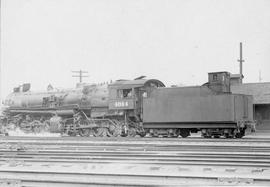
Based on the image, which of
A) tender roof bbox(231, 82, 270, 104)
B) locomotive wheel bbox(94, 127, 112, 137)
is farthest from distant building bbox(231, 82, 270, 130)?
locomotive wheel bbox(94, 127, 112, 137)

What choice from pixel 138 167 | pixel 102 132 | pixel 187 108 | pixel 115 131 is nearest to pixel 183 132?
pixel 187 108

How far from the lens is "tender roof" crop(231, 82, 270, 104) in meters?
26.6

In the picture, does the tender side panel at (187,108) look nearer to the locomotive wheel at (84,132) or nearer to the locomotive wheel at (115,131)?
the locomotive wheel at (115,131)

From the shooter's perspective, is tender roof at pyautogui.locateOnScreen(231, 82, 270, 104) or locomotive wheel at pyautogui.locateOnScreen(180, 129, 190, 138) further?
tender roof at pyautogui.locateOnScreen(231, 82, 270, 104)

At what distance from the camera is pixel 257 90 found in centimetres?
2775

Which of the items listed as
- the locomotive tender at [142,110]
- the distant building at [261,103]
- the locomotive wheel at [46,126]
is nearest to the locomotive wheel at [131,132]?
the locomotive tender at [142,110]

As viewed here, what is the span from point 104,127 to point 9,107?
8.21m

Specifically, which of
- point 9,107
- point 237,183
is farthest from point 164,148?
point 9,107

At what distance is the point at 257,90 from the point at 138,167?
2061 cm

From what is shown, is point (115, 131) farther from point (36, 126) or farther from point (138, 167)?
point (138, 167)

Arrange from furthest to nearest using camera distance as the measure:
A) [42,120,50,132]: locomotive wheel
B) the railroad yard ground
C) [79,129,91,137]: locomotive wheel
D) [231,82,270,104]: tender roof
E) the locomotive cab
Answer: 1. [231,82,270,104]: tender roof
2. [42,120,50,132]: locomotive wheel
3. [79,129,91,137]: locomotive wheel
4. the locomotive cab
5. the railroad yard ground

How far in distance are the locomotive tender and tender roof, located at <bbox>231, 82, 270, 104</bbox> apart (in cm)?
753

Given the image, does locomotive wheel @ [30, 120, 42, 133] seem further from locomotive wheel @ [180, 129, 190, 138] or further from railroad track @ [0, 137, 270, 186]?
railroad track @ [0, 137, 270, 186]

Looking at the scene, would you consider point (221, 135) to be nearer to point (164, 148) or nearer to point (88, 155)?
point (164, 148)
